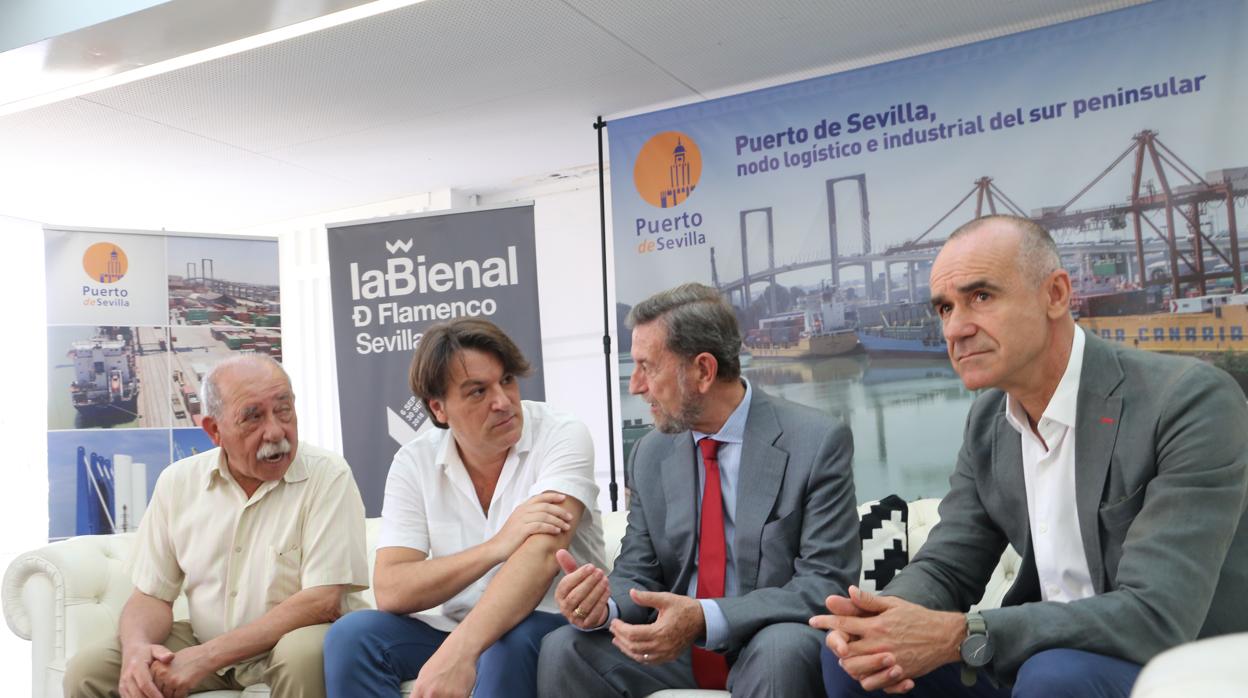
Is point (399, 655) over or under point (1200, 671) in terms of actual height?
under

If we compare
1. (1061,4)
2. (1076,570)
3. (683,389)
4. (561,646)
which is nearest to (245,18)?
(683,389)

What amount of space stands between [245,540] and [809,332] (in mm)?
2722

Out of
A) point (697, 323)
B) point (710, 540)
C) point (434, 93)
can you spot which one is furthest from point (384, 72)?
point (710, 540)

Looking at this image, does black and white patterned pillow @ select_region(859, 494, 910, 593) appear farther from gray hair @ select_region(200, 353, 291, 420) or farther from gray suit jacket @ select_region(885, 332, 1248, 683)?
gray hair @ select_region(200, 353, 291, 420)

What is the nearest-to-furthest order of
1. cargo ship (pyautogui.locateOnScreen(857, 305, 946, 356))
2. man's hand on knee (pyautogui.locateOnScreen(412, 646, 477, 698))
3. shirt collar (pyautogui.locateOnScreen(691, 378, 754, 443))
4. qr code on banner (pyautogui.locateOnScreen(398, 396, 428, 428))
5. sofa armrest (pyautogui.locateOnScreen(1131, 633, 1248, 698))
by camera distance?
sofa armrest (pyautogui.locateOnScreen(1131, 633, 1248, 698)), man's hand on knee (pyautogui.locateOnScreen(412, 646, 477, 698)), shirt collar (pyautogui.locateOnScreen(691, 378, 754, 443)), cargo ship (pyautogui.locateOnScreen(857, 305, 946, 356)), qr code on banner (pyautogui.locateOnScreen(398, 396, 428, 428))

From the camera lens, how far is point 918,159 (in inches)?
174

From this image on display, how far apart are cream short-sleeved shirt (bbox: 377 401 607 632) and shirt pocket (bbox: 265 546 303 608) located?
13.7 inches

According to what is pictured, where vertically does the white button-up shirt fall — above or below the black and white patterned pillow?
above

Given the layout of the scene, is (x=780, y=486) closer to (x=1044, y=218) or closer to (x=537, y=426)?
(x=537, y=426)

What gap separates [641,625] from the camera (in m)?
2.02

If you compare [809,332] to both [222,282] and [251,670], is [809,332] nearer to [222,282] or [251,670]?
[251,670]

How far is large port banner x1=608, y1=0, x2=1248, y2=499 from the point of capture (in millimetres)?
3869

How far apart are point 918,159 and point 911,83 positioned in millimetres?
327

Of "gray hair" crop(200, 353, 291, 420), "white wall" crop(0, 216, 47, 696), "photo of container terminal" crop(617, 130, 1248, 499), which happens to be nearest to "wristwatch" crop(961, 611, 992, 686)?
"gray hair" crop(200, 353, 291, 420)
